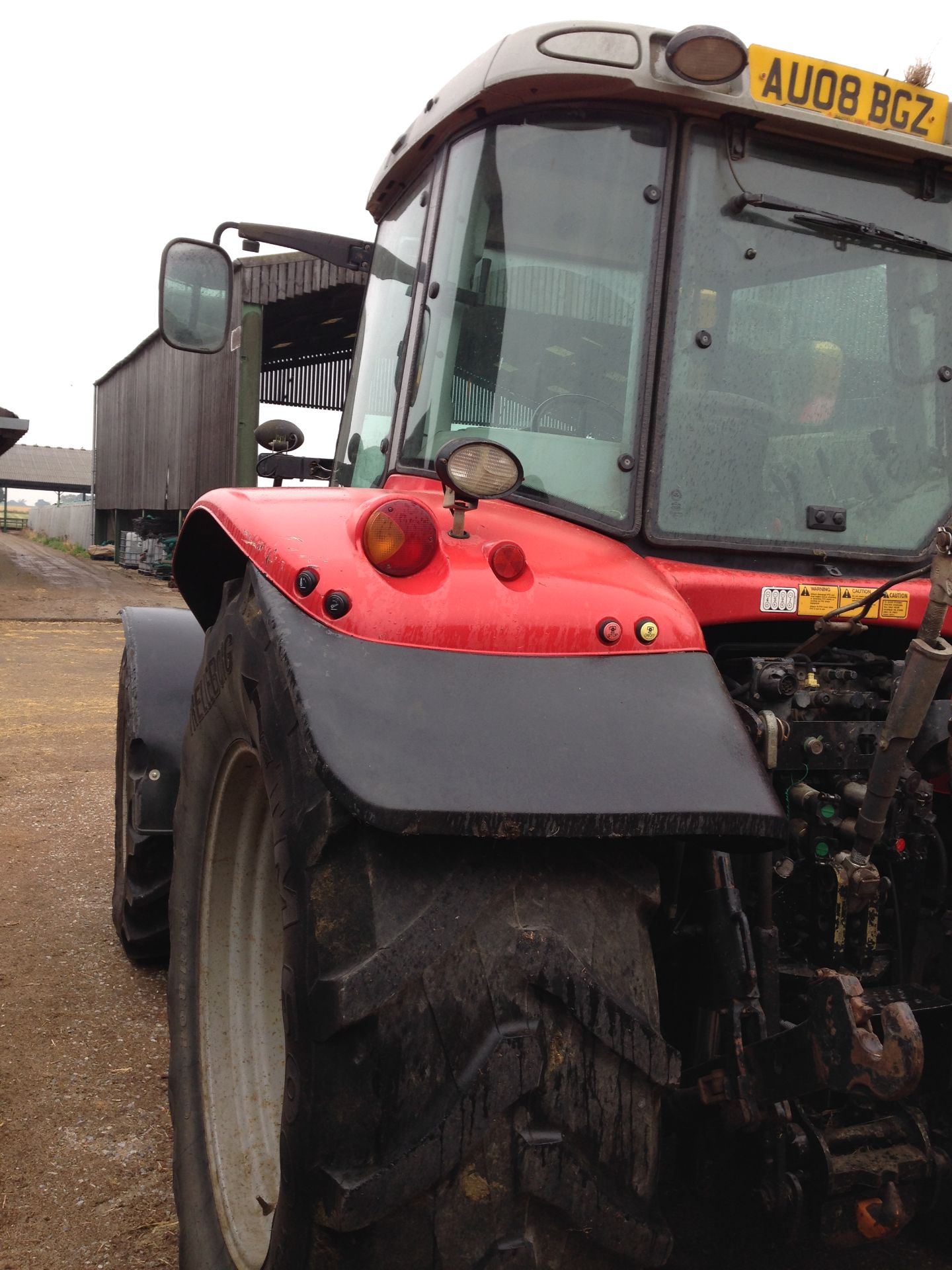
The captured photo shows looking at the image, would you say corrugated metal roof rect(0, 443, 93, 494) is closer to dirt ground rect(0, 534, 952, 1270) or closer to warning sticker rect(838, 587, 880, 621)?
dirt ground rect(0, 534, 952, 1270)

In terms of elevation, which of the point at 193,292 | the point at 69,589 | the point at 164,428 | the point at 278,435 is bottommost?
the point at 69,589

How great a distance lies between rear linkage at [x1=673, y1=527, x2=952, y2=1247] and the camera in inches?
65.5

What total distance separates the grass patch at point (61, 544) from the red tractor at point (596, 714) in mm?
30032

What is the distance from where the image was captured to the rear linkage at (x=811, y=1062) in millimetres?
1663

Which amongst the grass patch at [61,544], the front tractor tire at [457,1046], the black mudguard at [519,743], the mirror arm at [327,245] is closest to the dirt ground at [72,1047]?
the front tractor tire at [457,1046]

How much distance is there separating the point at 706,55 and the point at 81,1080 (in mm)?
2762

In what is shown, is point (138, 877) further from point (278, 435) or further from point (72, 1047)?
point (278, 435)

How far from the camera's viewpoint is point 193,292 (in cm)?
312

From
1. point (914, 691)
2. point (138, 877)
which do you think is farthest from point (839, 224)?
point (138, 877)

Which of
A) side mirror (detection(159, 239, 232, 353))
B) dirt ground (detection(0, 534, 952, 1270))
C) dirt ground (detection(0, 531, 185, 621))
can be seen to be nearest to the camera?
dirt ground (detection(0, 534, 952, 1270))

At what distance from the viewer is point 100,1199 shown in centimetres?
238

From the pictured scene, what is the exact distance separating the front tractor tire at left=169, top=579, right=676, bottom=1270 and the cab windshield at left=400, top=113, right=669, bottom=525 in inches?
29.4

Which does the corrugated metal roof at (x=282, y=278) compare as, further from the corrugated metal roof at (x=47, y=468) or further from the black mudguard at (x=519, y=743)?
the corrugated metal roof at (x=47, y=468)

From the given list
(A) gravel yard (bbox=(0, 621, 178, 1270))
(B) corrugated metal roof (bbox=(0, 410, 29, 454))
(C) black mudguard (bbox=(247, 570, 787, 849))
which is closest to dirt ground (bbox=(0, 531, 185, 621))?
(B) corrugated metal roof (bbox=(0, 410, 29, 454))
